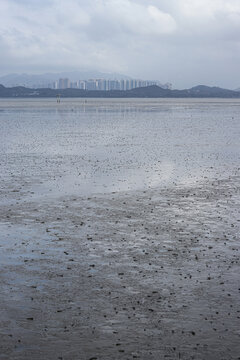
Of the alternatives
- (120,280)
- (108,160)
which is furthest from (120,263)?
→ (108,160)

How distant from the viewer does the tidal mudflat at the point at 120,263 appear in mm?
11984

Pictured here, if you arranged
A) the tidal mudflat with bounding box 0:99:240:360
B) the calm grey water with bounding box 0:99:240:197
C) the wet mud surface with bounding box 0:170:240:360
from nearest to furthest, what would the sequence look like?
the wet mud surface with bounding box 0:170:240:360 < the tidal mudflat with bounding box 0:99:240:360 < the calm grey water with bounding box 0:99:240:197

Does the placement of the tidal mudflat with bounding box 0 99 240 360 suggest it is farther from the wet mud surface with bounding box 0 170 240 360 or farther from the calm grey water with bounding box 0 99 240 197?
the calm grey water with bounding box 0 99 240 197

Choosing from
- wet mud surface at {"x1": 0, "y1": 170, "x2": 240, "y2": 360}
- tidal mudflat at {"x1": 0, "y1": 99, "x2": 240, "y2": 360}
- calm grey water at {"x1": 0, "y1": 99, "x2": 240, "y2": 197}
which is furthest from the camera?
calm grey water at {"x1": 0, "y1": 99, "x2": 240, "y2": 197}

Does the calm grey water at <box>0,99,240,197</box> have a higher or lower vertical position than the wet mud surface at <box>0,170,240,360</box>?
higher

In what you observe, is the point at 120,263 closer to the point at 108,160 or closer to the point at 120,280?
the point at 120,280

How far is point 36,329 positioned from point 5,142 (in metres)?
50.9

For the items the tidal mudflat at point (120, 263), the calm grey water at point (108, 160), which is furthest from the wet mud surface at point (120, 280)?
the calm grey water at point (108, 160)

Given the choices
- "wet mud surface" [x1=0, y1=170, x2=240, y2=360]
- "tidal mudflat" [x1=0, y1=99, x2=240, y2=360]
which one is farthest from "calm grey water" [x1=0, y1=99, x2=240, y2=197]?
"wet mud surface" [x1=0, y1=170, x2=240, y2=360]

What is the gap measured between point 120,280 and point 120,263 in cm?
162

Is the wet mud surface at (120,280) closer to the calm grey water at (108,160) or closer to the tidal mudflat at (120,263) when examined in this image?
the tidal mudflat at (120,263)

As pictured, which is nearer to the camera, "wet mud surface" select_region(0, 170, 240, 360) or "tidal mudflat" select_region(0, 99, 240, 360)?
"wet mud surface" select_region(0, 170, 240, 360)

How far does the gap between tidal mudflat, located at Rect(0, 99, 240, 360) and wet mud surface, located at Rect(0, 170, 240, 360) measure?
1.4 inches

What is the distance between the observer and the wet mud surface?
11836mm
